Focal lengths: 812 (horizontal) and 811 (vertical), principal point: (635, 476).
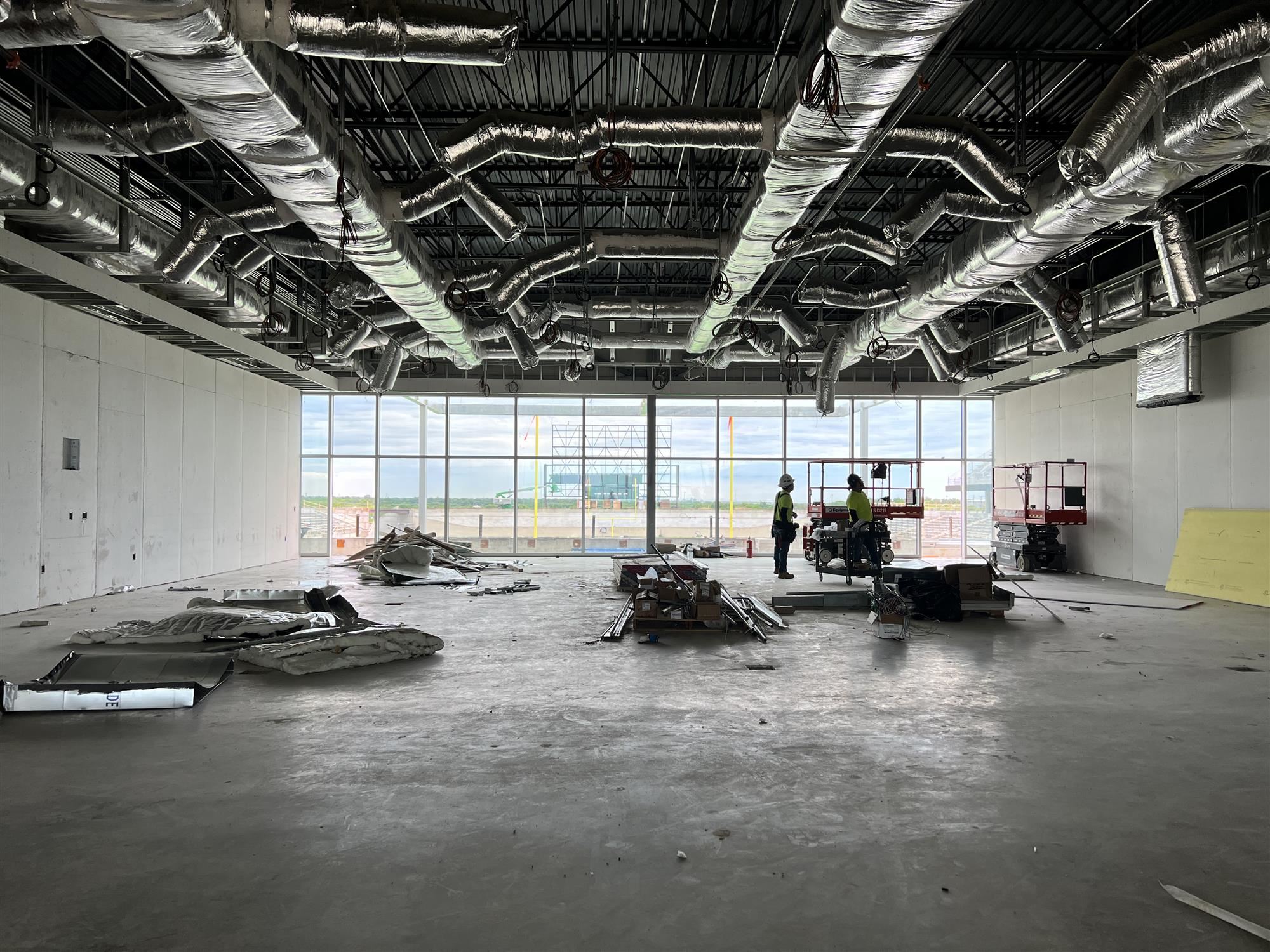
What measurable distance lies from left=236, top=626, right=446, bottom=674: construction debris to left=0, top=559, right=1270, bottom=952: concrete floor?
0.66 feet

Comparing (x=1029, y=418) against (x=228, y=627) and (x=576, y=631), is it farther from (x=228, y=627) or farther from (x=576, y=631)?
(x=228, y=627)

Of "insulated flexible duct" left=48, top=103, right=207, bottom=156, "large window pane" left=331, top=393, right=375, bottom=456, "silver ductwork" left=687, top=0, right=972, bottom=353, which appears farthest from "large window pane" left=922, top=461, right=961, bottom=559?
"insulated flexible duct" left=48, top=103, right=207, bottom=156

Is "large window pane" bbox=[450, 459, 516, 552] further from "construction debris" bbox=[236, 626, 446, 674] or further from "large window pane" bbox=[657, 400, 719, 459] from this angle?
"construction debris" bbox=[236, 626, 446, 674]

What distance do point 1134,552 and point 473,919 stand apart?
49.6ft

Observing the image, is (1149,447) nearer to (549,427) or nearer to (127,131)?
(549,427)

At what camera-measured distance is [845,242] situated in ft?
33.1

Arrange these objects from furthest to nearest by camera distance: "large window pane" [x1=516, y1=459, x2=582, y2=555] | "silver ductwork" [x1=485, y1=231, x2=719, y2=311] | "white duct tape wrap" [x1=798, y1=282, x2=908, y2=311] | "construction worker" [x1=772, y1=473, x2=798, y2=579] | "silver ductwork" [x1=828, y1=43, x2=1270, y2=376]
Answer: "large window pane" [x1=516, y1=459, x2=582, y2=555]
"construction worker" [x1=772, y1=473, x2=798, y2=579]
"white duct tape wrap" [x1=798, y1=282, x2=908, y2=311]
"silver ductwork" [x1=485, y1=231, x2=719, y2=311]
"silver ductwork" [x1=828, y1=43, x2=1270, y2=376]

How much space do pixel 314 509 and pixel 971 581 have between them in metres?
31.3

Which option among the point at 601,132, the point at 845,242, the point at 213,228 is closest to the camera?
the point at 601,132

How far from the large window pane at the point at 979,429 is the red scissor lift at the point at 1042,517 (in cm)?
359

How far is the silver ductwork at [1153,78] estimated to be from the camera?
552cm

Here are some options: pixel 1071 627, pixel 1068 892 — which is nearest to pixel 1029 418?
pixel 1071 627

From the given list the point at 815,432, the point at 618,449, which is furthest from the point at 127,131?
the point at 815,432

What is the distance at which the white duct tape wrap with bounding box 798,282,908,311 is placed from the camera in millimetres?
12820
